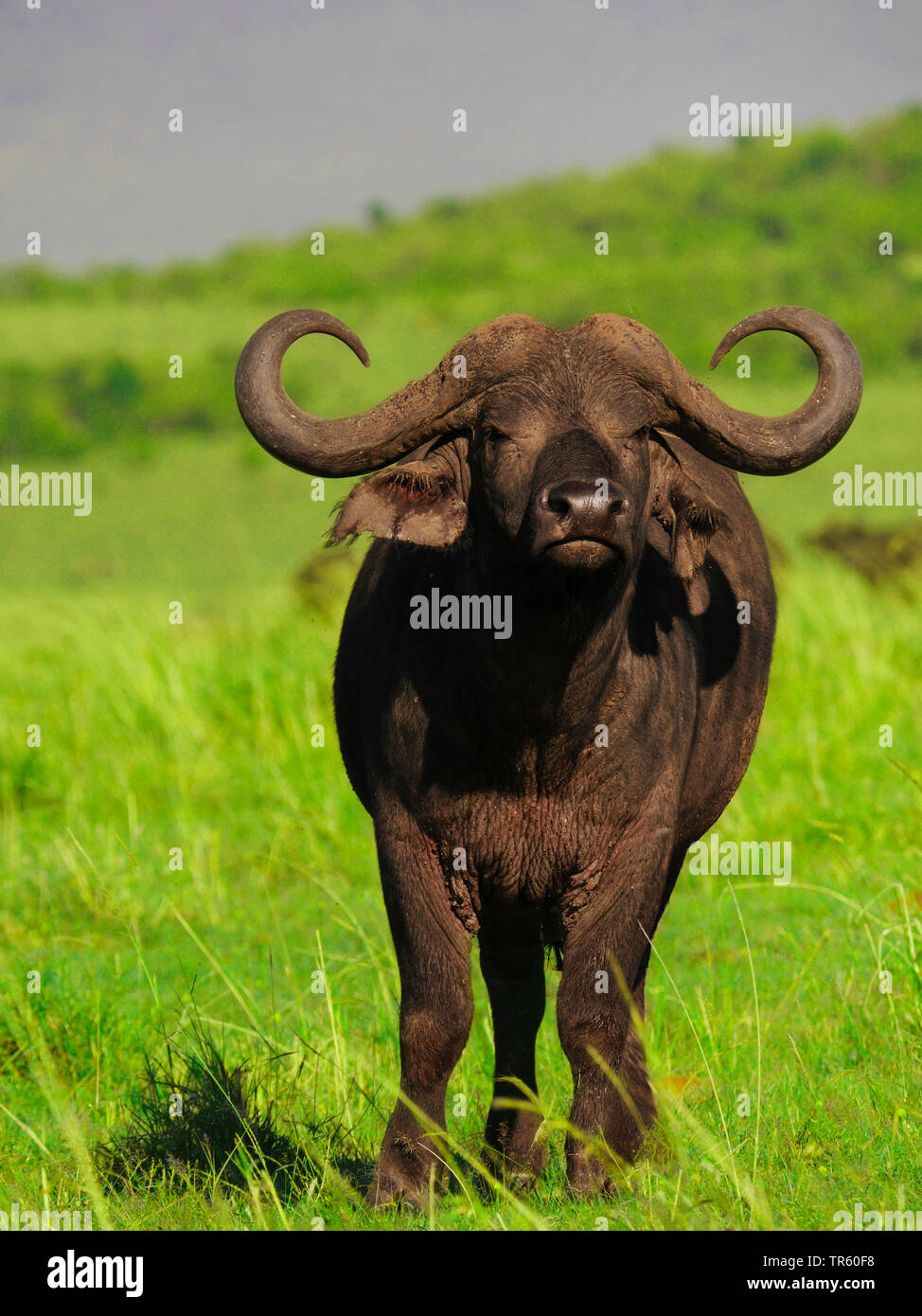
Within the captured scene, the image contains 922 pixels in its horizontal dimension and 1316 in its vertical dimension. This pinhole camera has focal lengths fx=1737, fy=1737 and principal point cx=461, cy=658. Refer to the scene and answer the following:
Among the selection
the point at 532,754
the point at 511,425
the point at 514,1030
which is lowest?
the point at 514,1030

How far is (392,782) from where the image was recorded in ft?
13.9

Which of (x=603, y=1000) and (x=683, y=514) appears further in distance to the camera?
(x=683, y=514)

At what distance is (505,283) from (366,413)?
5203 cm

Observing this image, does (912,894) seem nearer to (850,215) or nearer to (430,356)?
(430,356)

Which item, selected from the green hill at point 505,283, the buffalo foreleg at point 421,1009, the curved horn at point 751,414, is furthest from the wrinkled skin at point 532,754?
the green hill at point 505,283

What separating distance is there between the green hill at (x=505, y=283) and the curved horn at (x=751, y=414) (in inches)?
1318

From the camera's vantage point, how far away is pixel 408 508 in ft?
13.2

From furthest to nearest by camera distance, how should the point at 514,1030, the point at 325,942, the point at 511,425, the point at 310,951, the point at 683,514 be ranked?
the point at 325,942
the point at 310,951
the point at 514,1030
the point at 683,514
the point at 511,425

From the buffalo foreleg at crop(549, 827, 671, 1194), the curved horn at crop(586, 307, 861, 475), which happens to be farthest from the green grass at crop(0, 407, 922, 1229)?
the curved horn at crop(586, 307, 861, 475)

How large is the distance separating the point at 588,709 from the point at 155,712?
6.10m

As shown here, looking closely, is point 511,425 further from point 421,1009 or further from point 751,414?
point 421,1009

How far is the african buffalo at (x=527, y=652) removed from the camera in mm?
3945

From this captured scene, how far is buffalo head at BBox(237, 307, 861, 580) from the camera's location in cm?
388

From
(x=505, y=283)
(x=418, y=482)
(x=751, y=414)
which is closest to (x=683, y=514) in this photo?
(x=751, y=414)
